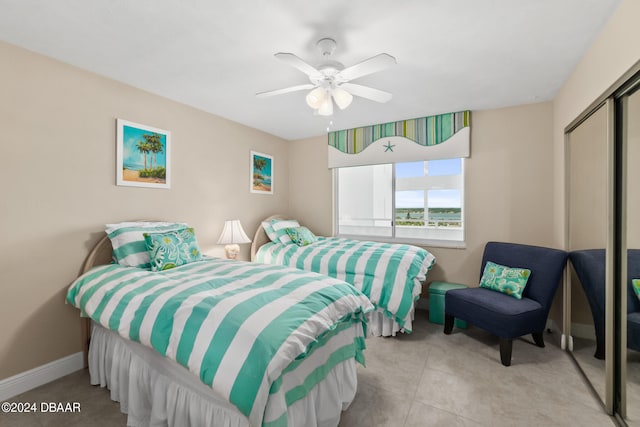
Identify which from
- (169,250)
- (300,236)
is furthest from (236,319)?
(300,236)

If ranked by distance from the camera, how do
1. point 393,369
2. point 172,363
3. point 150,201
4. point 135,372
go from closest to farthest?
point 172,363 → point 135,372 → point 393,369 → point 150,201

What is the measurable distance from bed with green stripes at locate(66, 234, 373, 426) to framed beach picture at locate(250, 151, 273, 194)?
2171 mm

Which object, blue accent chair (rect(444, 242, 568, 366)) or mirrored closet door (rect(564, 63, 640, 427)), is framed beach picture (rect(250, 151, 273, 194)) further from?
mirrored closet door (rect(564, 63, 640, 427))

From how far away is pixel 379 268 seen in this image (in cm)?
291

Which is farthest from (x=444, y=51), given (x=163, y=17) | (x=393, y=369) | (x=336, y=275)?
(x=393, y=369)

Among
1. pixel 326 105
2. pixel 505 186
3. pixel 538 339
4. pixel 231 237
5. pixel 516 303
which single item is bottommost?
pixel 538 339

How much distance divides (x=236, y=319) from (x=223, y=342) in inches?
4.3

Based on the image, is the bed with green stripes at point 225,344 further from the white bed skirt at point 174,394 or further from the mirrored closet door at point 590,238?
the mirrored closet door at point 590,238

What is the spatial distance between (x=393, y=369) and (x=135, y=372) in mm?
1842

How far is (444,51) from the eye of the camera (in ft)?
7.03

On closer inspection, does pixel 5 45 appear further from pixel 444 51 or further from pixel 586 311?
pixel 586 311

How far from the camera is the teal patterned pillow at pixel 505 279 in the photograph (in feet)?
8.84

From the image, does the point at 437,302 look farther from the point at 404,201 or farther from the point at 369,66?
the point at 369,66

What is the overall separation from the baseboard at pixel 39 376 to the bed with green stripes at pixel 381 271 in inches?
81.2
